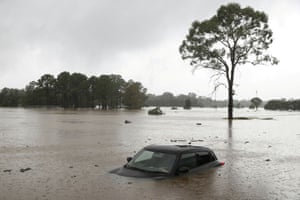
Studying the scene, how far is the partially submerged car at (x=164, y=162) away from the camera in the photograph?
8070mm

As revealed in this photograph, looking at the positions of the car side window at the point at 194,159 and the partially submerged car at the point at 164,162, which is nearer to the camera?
the partially submerged car at the point at 164,162

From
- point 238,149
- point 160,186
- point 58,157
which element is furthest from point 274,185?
point 58,157

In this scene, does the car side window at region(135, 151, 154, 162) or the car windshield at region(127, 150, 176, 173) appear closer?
the car windshield at region(127, 150, 176, 173)

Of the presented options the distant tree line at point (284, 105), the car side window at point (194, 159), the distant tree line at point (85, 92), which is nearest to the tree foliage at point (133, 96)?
the distant tree line at point (85, 92)

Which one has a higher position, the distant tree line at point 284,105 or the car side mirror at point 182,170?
the distant tree line at point 284,105

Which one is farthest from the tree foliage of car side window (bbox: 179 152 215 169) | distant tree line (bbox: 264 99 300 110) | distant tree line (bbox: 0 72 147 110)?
car side window (bbox: 179 152 215 169)

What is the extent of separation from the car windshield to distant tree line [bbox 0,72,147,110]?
111 meters

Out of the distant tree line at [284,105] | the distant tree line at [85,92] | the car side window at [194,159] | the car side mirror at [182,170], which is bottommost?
the car side mirror at [182,170]

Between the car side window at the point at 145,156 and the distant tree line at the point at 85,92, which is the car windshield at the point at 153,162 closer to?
the car side window at the point at 145,156

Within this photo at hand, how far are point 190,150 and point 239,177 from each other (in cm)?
154

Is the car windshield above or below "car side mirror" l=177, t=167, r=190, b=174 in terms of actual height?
above

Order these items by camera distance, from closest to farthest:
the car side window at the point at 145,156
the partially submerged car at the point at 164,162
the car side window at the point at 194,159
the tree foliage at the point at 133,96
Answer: the partially submerged car at the point at 164,162, the car side window at the point at 194,159, the car side window at the point at 145,156, the tree foliage at the point at 133,96

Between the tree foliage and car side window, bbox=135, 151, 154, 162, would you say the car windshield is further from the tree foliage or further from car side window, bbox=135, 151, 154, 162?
the tree foliage

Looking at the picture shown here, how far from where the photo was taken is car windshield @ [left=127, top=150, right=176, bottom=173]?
26.7 feet
